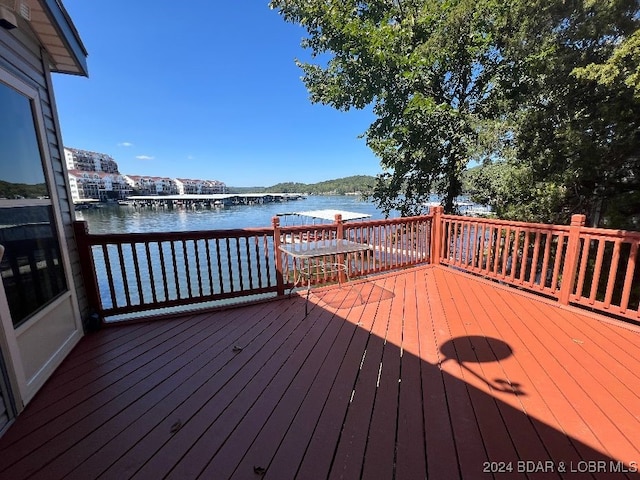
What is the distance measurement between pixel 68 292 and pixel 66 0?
8.91 ft

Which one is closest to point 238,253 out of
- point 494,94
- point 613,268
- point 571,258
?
point 571,258

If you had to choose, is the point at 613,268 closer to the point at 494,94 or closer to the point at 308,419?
the point at 308,419

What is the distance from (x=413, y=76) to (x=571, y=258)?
18.5ft

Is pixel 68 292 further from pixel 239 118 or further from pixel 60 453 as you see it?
pixel 239 118

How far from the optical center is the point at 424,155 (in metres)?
7.22

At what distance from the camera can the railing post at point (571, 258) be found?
115 inches

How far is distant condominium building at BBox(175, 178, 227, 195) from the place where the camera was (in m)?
78.6

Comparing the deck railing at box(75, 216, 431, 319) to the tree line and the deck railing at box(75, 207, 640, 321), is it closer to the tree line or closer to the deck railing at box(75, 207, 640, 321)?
the deck railing at box(75, 207, 640, 321)

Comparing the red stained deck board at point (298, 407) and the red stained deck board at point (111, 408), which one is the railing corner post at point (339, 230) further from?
the red stained deck board at point (111, 408)

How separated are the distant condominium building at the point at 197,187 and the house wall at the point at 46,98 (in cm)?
8442

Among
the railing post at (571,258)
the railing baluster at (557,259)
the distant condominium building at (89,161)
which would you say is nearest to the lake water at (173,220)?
the railing baluster at (557,259)

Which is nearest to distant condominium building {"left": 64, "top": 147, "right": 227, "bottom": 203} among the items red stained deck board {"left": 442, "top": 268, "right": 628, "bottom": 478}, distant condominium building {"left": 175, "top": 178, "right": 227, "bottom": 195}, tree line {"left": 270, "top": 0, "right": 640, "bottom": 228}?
distant condominium building {"left": 175, "top": 178, "right": 227, "bottom": 195}

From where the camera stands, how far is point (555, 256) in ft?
11.6

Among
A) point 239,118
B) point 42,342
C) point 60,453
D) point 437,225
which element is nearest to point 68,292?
point 42,342
